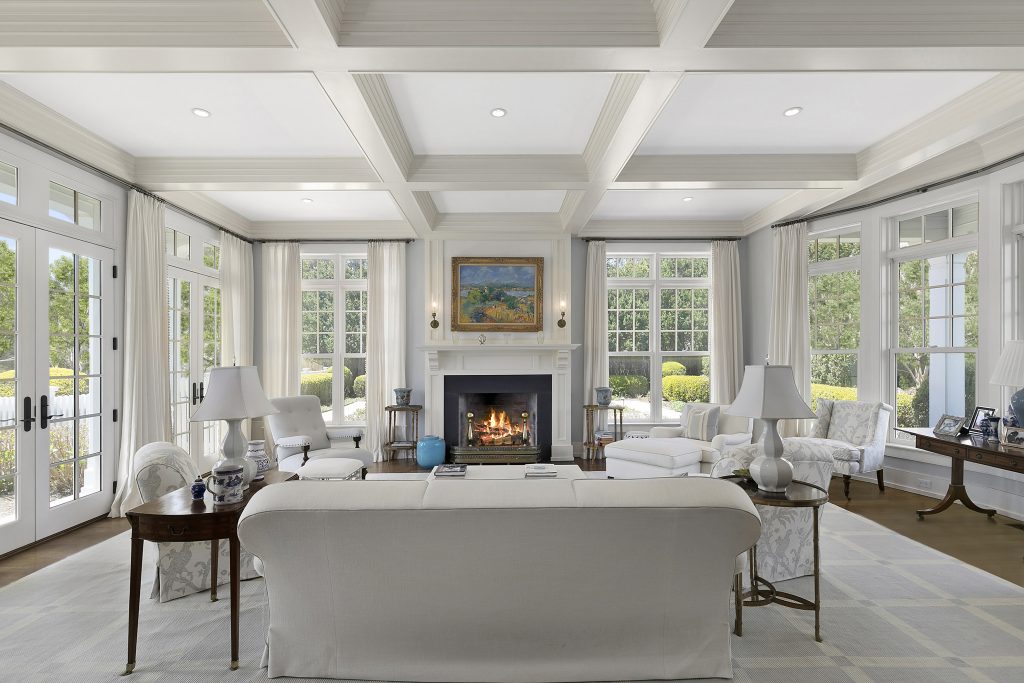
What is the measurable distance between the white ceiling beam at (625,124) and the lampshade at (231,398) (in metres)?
2.75

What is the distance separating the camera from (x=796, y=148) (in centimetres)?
473

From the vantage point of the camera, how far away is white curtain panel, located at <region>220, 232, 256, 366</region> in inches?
258

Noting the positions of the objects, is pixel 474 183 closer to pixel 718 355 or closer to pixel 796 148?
pixel 796 148

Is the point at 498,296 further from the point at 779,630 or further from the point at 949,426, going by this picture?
the point at 779,630

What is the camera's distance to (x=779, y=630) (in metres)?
2.66

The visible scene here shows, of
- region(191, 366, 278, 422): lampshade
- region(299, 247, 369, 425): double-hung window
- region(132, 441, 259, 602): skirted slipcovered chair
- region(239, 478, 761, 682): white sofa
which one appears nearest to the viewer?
region(239, 478, 761, 682): white sofa

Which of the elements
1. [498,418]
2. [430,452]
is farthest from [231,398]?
[498,418]

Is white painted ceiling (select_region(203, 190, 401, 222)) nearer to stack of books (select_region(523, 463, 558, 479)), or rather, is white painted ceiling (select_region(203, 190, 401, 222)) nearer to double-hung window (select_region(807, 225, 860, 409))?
stack of books (select_region(523, 463, 558, 479))

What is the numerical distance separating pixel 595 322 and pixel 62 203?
5513mm

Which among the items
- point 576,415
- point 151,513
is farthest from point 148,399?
point 576,415

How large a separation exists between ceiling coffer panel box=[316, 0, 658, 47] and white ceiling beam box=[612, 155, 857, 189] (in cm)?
219

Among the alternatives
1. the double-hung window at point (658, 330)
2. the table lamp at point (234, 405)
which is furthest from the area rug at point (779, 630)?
the double-hung window at point (658, 330)

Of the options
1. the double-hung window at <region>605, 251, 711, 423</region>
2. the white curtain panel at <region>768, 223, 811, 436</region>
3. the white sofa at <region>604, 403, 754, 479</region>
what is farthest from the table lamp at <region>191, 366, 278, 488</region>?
the white curtain panel at <region>768, 223, 811, 436</region>

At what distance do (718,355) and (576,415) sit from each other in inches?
80.2
